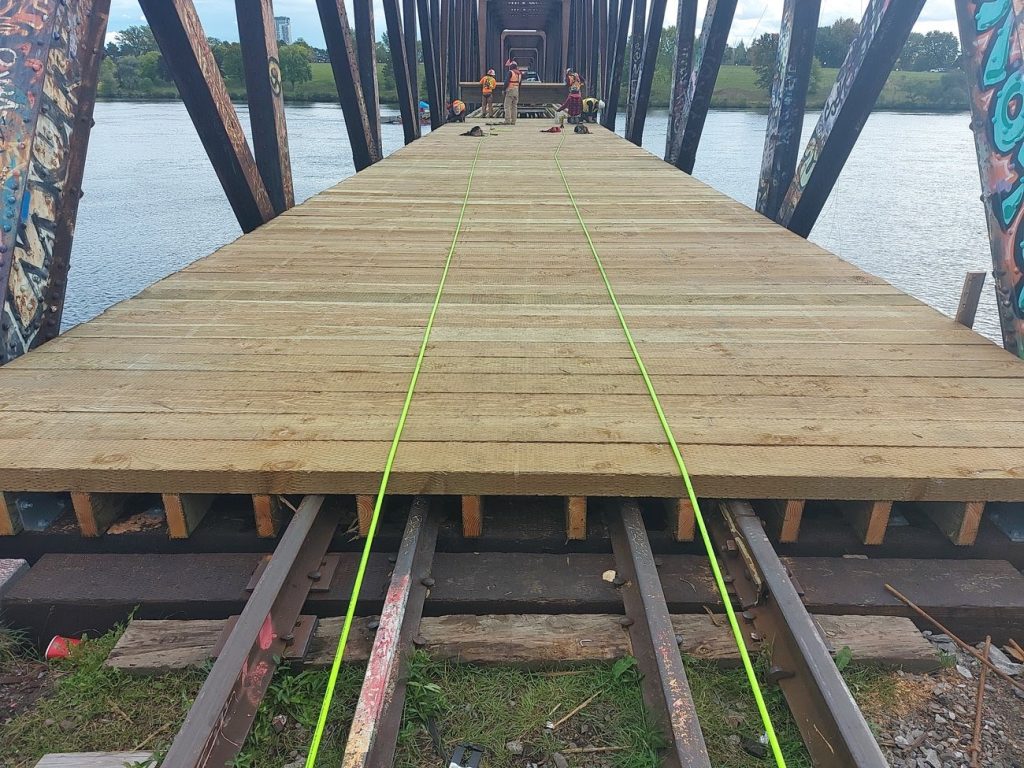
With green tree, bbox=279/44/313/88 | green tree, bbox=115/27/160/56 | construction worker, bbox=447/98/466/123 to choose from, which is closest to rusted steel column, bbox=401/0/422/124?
construction worker, bbox=447/98/466/123

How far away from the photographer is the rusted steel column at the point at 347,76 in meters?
7.77

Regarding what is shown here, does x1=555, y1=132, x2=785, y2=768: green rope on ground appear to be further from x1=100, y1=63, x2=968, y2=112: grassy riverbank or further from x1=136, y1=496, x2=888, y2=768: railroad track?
x1=100, y1=63, x2=968, y2=112: grassy riverbank

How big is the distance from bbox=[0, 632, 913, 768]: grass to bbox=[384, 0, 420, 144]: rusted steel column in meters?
11.8

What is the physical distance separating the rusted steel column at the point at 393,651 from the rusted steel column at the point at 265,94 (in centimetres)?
438

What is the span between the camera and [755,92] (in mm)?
59656

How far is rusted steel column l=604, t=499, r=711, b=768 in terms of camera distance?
173cm

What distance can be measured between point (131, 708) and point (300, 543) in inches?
24.8

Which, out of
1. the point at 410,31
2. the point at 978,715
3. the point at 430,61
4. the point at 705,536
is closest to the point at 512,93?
the point at 430,61

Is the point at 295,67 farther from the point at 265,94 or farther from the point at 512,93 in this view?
the point at 265,94

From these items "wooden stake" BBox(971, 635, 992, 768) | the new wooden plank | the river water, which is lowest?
the river water

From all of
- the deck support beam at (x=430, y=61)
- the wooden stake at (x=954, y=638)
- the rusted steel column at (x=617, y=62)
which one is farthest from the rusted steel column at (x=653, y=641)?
the rusted steel column at (x=617, y=62)

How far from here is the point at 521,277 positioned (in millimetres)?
4582

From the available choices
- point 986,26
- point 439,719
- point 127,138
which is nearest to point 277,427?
point 439,719

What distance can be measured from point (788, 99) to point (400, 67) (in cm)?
871
